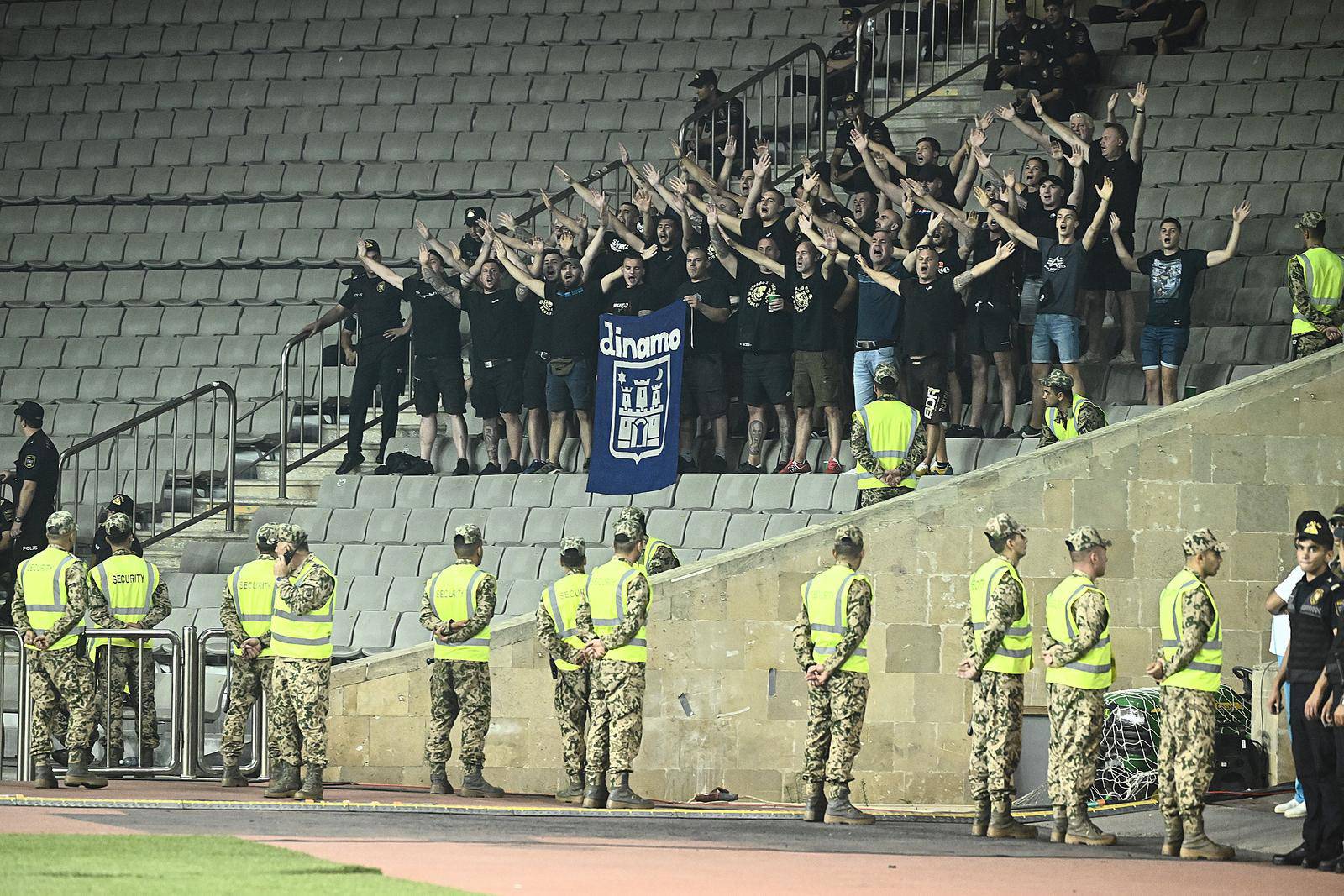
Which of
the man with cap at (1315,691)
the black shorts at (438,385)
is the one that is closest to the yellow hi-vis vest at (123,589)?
the black shorts at (438,385)

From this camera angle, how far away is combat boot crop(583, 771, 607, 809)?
44.0ft

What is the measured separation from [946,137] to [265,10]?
9633 mm

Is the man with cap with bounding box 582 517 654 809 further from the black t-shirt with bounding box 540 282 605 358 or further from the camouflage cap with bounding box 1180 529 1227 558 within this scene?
the black t-shirt with bounding box 540 282 605 358

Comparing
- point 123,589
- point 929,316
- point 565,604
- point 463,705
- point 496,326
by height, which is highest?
point 496,326

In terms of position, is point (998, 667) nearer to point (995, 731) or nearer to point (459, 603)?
point (995, 731)

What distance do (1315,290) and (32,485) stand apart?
9.80 metres

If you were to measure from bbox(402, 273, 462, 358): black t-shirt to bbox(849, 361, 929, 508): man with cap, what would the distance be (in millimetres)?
4486

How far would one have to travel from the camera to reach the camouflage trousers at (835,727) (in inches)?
506

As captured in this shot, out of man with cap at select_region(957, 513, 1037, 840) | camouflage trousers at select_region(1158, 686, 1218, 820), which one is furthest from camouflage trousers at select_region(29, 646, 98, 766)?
camouflage trousers at select_region(1158, 686, 1218, 820)

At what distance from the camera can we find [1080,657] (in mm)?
11805

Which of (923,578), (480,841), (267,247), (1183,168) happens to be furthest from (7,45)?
(480,841)

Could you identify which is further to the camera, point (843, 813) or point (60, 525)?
point (60, 525)

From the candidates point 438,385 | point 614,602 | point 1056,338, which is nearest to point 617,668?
point 614,602

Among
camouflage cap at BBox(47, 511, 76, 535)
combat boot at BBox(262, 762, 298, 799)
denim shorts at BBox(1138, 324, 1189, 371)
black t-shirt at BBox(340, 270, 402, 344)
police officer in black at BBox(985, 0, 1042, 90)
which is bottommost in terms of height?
combat boot at BBox(262, 762, 298, 799)
